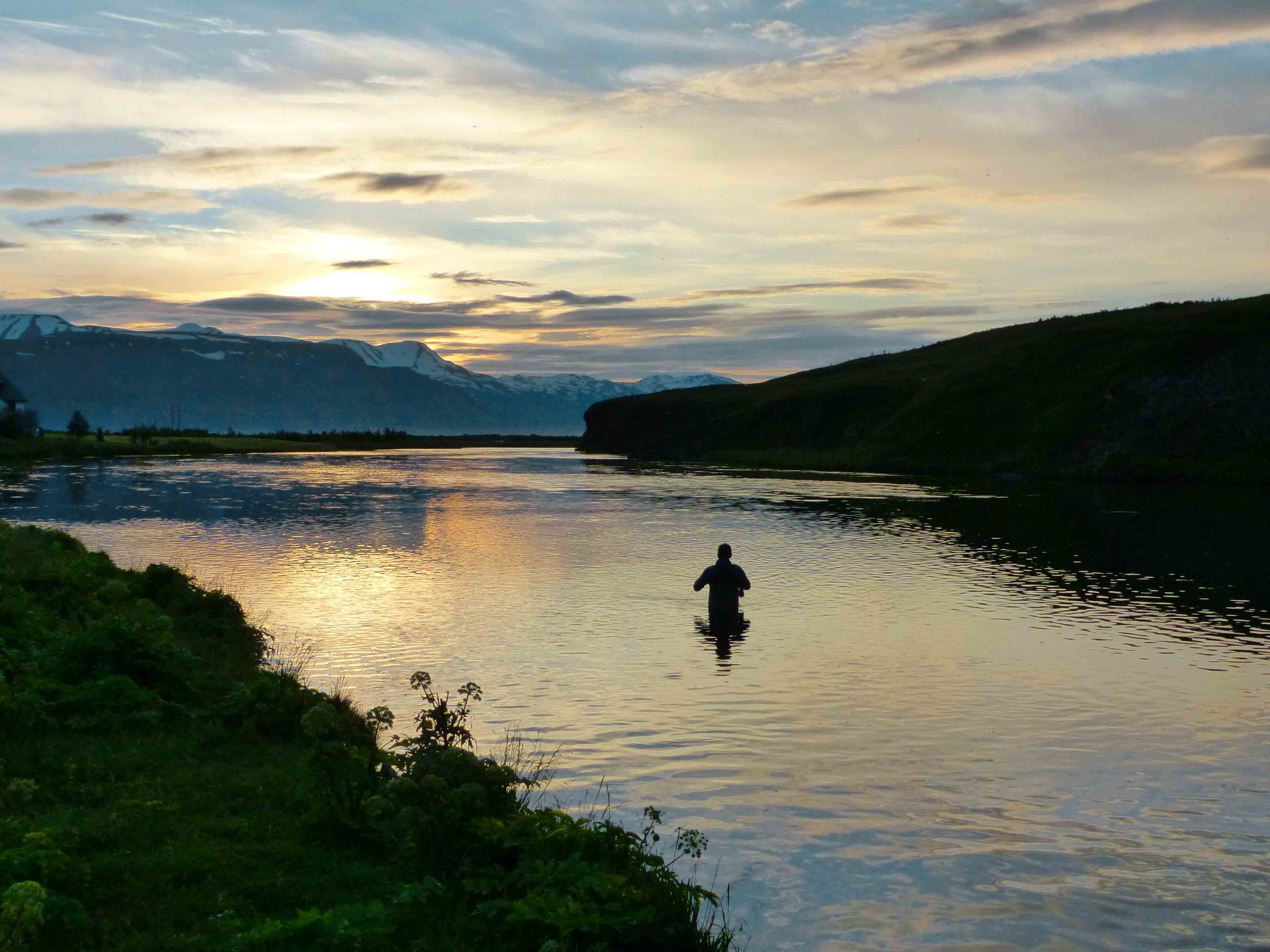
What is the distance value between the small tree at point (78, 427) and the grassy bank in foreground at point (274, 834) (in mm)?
140912

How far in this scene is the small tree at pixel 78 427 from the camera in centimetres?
14312

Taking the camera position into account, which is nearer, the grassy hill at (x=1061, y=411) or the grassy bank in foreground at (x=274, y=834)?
the grassy bank in foreground at (x=274, y=834)

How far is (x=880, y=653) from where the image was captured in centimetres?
2419

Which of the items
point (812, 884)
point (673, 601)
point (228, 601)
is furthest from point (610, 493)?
point (812, 884)

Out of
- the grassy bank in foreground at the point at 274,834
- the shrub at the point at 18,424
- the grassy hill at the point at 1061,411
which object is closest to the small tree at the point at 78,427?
the shrub at the point at 18,424

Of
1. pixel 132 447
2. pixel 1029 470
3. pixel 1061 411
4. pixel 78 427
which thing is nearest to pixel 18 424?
pixel 132 447

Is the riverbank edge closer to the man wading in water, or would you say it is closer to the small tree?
the man wading in water

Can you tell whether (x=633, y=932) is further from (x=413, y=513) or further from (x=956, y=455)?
(x=956, y=455)

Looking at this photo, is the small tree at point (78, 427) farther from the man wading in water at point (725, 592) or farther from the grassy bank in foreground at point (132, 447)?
the man wading in water at point (725, 592)

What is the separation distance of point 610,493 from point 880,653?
53734 millimetres

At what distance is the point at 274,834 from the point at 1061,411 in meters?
113

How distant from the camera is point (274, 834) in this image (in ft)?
37.4

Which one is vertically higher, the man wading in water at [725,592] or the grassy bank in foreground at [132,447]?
the grassy bank in foreground at [132,447]

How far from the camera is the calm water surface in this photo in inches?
464
